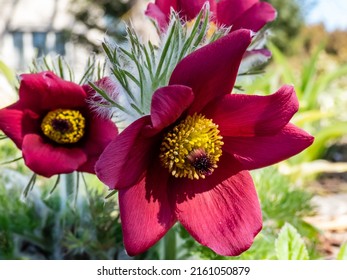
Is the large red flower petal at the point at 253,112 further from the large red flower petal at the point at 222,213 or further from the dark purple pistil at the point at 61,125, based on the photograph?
the dark purple pistil at the point at 61,125

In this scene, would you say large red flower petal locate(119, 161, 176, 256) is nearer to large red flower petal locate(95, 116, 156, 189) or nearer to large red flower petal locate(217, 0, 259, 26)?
large red flower petal locate(95, 116, 156, 189)

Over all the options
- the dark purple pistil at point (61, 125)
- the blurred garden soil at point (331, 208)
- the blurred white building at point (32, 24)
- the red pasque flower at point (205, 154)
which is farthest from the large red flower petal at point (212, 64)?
the blurred white building at point (32, 24)

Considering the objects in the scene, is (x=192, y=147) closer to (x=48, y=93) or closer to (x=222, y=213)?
(x=222, y=213)

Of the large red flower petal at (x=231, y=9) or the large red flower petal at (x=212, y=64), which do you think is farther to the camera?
the large red flower petal at (x=231, y=9)

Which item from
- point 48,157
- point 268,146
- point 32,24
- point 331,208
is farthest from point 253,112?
point 32,24

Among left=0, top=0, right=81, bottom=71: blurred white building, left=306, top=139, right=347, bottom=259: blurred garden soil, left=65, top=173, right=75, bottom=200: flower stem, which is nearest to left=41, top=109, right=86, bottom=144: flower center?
left=65, top=173, right=75, bottom=200: flower stem

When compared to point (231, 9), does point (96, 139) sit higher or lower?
lower

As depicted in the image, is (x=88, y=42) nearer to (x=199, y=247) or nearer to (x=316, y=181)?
(x=316, y=181)
